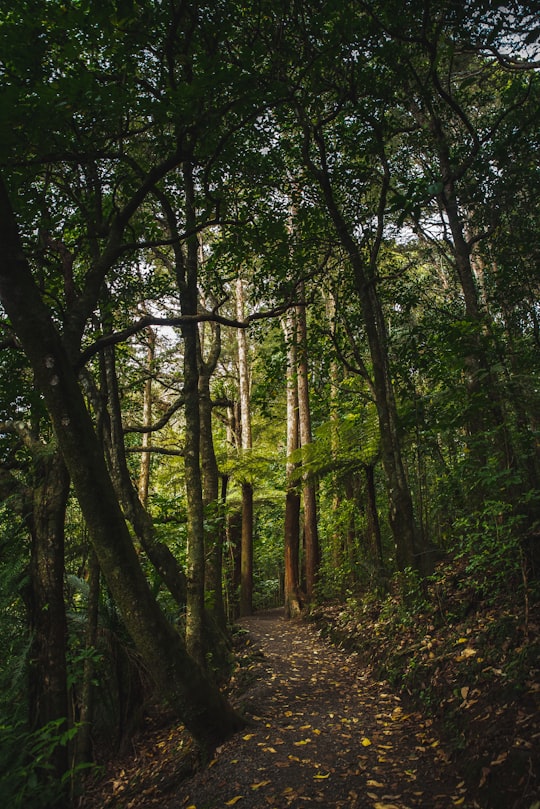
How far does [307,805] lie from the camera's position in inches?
138

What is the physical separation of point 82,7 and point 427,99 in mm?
4119

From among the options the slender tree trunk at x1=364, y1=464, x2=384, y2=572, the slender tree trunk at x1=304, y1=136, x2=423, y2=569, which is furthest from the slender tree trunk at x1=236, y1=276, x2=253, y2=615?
the slender tree trunk at x1=304, y1=136, x2=423, y2=569

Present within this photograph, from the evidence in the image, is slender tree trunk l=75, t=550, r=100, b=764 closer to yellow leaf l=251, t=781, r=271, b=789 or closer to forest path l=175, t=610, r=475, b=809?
forest path l=175, t=610, r=475, b=809

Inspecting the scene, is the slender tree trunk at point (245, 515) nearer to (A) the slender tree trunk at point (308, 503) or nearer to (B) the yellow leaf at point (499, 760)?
(A) the slender tree trunk at point (308, 503)

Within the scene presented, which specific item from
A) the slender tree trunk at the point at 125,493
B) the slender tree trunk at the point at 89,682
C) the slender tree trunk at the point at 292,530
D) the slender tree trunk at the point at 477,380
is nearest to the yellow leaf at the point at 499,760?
the slender tree trunk at the point at 477,380

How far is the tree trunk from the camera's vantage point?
3.62 m

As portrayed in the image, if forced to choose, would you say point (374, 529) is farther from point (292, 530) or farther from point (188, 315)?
point (188, 315)

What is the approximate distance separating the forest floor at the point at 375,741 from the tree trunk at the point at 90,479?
2.69 feet

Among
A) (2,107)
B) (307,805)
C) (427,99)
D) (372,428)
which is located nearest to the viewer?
(2,107)

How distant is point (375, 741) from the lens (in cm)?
441

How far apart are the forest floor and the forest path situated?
1 centimetres

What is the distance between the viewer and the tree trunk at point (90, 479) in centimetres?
362

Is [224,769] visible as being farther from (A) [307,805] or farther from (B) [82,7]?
(B) [82,7]

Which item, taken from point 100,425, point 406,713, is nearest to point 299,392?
point 100,425
